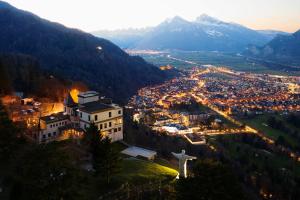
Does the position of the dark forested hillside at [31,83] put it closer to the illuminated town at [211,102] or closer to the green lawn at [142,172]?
the illuminated town at [211,102]

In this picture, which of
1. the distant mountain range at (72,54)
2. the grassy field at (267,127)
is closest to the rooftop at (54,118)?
the grassy field at (267,127)

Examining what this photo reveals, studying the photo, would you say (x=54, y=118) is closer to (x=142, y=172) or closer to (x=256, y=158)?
(x=142, y=172)

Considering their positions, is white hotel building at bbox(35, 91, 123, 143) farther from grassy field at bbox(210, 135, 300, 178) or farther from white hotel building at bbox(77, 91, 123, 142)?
grassy field at bbox(210, 135, 300, 178)

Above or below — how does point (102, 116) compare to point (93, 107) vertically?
below

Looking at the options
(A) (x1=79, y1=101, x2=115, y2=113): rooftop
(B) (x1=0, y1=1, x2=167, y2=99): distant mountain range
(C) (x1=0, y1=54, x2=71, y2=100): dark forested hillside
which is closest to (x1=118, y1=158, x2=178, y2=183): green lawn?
(A) (x1=79, y1=101, x2=115, y2=113): rooftop

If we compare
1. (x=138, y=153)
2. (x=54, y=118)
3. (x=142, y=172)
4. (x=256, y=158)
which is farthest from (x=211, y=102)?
(x=142, y=172)

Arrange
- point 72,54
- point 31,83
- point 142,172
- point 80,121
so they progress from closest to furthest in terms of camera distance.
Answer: point 142,172 → point 80,121 → point 31,83 → point 72,54

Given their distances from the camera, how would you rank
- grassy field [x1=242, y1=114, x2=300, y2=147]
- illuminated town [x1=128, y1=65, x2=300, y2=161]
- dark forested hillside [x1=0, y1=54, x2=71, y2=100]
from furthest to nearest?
illuminated town [x1=128, y1=65, x2=300, y2=161]
grassy field [x1=242, y1=114, x2=300, y2=147]
dark forested hillside [x1=0, y1=54, x2=71, y2=100]
